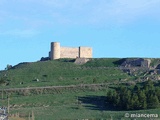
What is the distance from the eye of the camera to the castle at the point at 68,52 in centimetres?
8688

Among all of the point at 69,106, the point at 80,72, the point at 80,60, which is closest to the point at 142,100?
the point at 69,106

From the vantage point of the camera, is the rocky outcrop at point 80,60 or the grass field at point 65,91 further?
the rocky outcrop at point 80,60

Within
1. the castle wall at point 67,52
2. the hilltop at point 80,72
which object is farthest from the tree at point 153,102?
the castle wall at point 67,52

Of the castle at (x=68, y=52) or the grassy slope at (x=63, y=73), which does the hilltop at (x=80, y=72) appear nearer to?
the grassy slope at (x=63, y=73)

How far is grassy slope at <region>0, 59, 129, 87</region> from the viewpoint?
2638 inches

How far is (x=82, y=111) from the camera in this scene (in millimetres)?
47188

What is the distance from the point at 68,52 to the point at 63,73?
47.3 feet

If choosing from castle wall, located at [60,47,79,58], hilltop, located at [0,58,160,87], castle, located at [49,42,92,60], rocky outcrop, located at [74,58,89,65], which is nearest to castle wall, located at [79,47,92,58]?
castle, located at [49,42,92,60]

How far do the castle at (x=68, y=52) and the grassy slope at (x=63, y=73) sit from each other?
94.6 inches

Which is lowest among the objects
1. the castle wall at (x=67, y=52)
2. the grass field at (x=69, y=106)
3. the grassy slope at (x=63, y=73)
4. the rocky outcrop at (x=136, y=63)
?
the grass field at (x=69, y=106)

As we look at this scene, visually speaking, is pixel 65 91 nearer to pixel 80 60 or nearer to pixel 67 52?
pixel 80 60

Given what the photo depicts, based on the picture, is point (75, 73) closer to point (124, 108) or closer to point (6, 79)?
Result: point (6, 79)

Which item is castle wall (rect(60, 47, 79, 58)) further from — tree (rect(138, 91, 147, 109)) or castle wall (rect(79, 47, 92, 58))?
tree (rect(138, 91, 147, 109))

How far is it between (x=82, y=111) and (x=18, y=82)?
2302 centimetres
